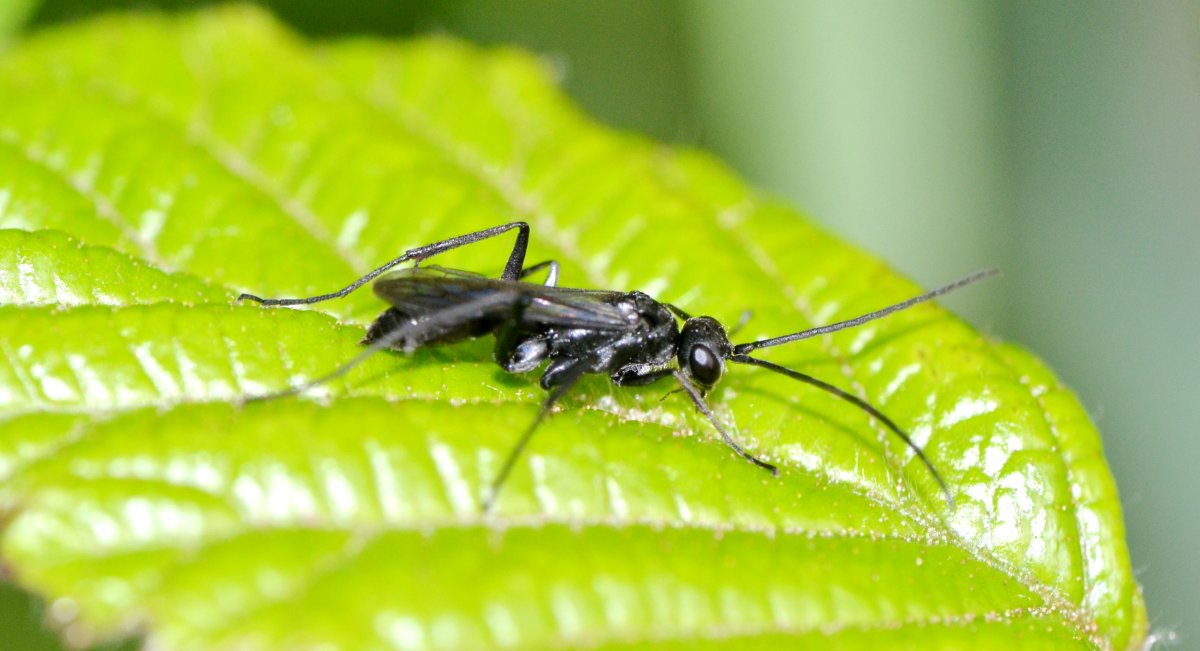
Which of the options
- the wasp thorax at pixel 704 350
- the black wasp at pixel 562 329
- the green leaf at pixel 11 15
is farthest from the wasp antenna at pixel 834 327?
the green leaf at pixel 11 15

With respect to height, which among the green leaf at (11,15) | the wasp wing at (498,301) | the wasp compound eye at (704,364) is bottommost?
the wasp compound eye at (704,364)

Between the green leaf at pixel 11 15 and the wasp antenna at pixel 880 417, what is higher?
the green leaf at pixel 11 15

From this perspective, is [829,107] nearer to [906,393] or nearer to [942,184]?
[942,184]

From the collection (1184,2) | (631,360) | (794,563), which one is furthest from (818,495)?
(1184,2)

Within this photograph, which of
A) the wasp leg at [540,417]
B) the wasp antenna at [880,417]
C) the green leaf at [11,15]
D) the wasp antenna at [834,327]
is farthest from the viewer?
the green leaf at [11,15]

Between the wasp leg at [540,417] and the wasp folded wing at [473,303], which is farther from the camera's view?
the wasp folded wing at [473,303]

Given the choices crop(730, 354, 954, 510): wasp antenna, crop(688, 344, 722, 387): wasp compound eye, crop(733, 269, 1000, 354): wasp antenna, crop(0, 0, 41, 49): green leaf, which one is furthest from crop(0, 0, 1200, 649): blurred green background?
crop(730, 354, 954, 510): wasp antenna

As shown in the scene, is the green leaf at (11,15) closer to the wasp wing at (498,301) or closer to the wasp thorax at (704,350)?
the wasp wing at (498,301)

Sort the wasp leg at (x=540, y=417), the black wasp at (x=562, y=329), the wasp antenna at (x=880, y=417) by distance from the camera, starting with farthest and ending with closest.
Answer: the black wasp at (x=562, y=329), the wasp antenna at (x=880, y=417), the wasp leg at (x=540, y=417)
